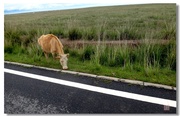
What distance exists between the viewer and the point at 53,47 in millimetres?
4414

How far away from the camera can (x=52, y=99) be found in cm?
296

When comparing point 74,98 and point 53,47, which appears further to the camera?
point 53,47

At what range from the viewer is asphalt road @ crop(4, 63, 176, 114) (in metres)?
2.68

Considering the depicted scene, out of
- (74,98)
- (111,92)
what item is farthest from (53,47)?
(111,92)

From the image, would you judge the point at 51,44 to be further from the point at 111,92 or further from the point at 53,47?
the point at 111,92

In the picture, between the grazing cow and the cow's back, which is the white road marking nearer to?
the grazing cow

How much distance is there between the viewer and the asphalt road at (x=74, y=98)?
2684mm

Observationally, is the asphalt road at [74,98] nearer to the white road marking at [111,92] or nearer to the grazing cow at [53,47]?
the white road marking at [111,92]

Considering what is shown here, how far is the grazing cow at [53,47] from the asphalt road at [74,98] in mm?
479

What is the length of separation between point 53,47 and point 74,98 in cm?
173

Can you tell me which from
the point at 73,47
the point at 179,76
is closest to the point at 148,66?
the point at 179,76

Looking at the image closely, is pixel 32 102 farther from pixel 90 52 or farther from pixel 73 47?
pixel 73 47

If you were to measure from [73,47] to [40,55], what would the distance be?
85 centimetres

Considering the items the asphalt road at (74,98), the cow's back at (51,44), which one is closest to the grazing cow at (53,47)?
the cow's back at (51,44)
